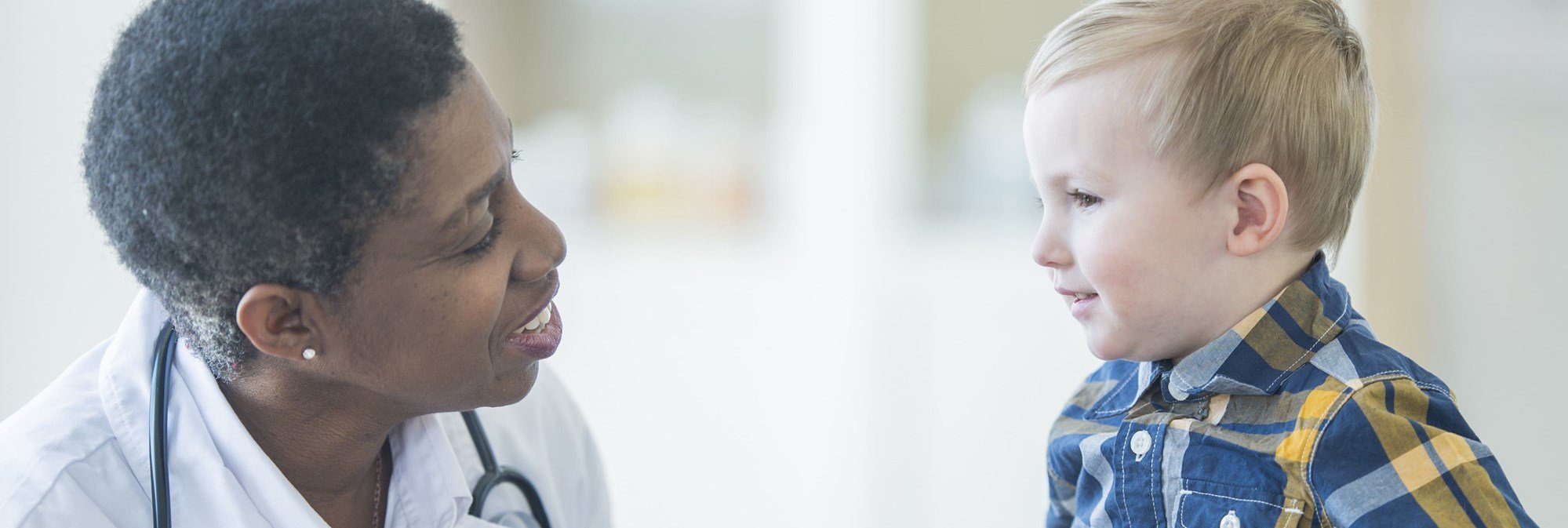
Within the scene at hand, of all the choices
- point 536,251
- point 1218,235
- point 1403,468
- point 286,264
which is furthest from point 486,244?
point 1403,468

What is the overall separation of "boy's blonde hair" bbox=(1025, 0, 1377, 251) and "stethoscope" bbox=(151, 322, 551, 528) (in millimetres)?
626

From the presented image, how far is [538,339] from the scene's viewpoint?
1013mm

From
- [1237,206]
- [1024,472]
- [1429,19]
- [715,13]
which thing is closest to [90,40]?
[715,13]

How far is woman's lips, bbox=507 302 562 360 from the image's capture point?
100 centimetres

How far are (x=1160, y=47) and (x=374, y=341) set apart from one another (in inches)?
26.9

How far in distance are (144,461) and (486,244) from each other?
0.31 metres

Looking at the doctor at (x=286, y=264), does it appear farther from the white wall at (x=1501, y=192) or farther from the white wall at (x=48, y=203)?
the white wall at (x=1501, y=192)

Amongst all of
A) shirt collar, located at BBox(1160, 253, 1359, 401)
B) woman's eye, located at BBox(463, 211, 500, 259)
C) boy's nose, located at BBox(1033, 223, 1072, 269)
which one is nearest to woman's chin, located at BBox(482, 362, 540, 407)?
woman's eye, located at BBox(463, 211, 500, 259)

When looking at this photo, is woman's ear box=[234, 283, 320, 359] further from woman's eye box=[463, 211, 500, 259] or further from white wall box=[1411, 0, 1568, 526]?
white wall box=[1411, 0, 1568, 526]

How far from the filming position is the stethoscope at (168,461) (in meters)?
0.90

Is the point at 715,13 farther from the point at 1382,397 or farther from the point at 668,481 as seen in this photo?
the point at 1382,397

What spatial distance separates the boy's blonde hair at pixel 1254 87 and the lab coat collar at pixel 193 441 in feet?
2.42

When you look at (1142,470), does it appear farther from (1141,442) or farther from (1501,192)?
(1501,192)

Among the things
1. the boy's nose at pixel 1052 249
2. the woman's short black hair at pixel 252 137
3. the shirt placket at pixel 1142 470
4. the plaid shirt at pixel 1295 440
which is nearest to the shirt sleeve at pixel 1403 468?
the plaid shirt at pixel 1295 440
